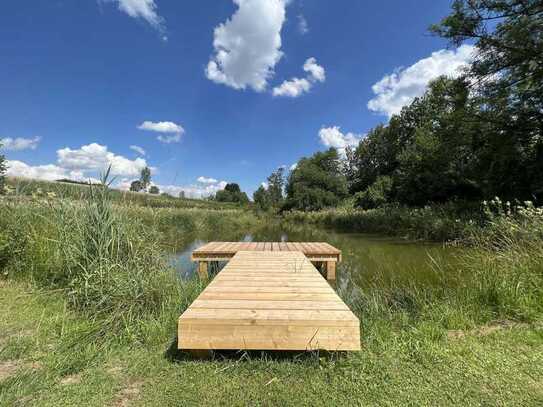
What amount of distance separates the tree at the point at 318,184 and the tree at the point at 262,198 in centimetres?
557

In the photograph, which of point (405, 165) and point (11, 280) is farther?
point (405, 165)

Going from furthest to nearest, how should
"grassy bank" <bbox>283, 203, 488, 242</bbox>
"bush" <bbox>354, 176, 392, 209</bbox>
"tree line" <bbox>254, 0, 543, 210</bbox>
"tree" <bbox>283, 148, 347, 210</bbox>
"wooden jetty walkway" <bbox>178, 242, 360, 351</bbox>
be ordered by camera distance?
1. "tree" <bbox>283, 148, 347, 210</bbox>
2. "bush" <bbox>354, 176, 392, 209</bbox>
3. "grassy bank" <bbox>283, 203, 488, 242</bbox>
4. "tree line" <bbox>254, 0, 543, 210</bbox>
5. "wooden jetty walkway" <bbox>178, 242, 360, 351</bbox>

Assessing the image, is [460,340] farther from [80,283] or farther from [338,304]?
[80,283]

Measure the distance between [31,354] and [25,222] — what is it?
7.89 ft

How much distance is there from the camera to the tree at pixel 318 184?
1171 inches

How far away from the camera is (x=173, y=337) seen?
218 cm

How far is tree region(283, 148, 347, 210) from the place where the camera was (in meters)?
29.7

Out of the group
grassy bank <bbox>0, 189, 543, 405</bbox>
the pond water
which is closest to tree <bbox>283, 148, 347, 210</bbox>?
the pond water

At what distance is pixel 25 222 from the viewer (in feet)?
11.6

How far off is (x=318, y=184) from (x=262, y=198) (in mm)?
12485

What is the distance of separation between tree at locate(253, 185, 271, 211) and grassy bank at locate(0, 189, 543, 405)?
36213mm

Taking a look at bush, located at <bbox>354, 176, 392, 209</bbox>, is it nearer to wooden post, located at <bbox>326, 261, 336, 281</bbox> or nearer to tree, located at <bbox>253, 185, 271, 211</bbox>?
wooden post, located at <bbox>326, 261, 336, 281</bbox>

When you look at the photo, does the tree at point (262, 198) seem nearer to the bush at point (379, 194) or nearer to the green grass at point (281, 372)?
the bush at point (379, 194)

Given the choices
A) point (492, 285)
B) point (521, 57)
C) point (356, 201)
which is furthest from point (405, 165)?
point (492, 285)
